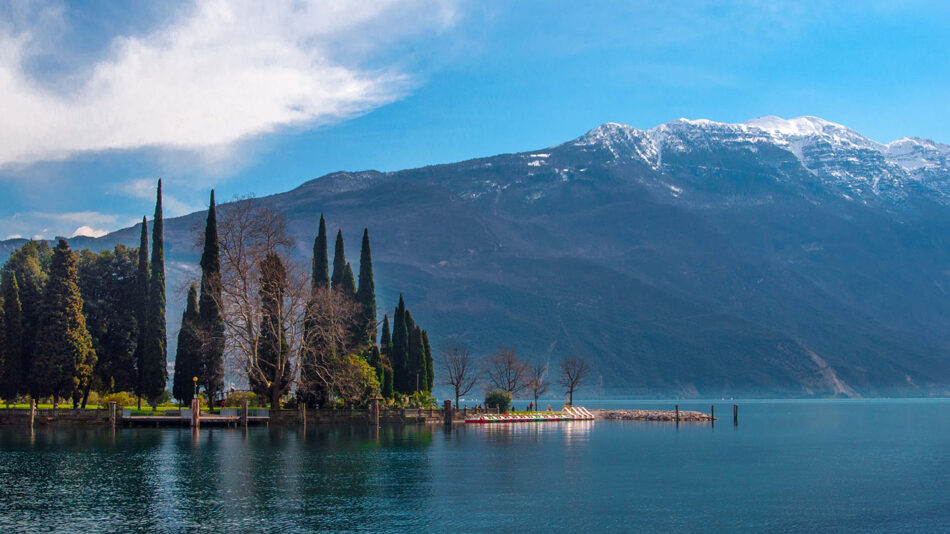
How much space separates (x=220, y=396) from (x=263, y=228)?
17862 mm

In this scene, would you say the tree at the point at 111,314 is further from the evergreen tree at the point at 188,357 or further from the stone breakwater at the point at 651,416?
the stone breakwater at the point at 651,416

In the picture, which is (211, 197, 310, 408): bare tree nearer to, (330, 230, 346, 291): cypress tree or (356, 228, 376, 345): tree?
(356, 228, 376, 345): tree

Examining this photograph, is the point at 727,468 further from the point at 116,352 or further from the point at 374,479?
the point at 116,352

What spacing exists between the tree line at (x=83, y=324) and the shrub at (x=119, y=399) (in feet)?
2.66

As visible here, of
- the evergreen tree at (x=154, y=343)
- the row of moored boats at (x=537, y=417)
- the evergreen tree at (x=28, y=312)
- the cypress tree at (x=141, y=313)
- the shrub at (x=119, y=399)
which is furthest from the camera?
the row of moored boats at (x=537, y=417)

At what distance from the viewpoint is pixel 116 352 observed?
260 ft

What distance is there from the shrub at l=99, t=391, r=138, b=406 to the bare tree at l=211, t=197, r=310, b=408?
39.0 ft

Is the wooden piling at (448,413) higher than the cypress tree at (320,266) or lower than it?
lower

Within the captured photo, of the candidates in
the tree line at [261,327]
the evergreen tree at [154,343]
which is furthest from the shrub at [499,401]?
the evergreen tree at [154,343]

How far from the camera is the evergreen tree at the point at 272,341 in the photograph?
70375 mm

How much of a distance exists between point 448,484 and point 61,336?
42.3 meters

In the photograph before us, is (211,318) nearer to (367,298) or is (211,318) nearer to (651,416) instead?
(367,298)

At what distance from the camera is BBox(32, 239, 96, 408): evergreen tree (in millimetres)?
69750

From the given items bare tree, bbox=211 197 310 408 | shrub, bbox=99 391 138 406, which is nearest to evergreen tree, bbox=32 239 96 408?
shrub, bbox=99 391 138 406
